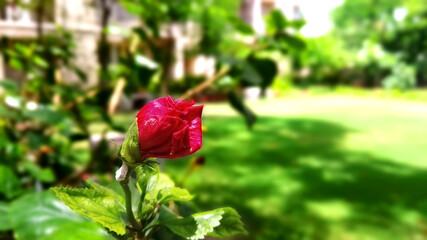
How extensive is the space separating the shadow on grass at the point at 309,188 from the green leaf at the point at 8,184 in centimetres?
207

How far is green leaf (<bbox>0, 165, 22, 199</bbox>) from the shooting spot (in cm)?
86

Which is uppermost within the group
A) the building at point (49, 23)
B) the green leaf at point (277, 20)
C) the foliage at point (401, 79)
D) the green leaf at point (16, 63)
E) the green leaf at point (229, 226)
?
the foliage at point (401, 79)

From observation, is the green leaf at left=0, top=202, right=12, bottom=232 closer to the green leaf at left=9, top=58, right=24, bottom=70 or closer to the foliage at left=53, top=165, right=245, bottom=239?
the foliage at left=53, top=165, right=245, bottom=239

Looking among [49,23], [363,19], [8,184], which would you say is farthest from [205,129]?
[363,19]

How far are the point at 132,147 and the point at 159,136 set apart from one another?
0.02 meters

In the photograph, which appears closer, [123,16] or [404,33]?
[123,16]

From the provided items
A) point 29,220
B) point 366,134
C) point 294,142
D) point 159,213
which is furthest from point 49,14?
point 366,134

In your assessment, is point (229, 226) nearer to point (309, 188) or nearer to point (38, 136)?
point (38, 136)

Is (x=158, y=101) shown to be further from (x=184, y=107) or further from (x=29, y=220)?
(x=29, y=220)

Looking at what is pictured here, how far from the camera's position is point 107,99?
1735 millimetres

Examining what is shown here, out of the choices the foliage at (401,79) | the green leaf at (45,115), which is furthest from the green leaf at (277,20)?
the foliage at (401,79)

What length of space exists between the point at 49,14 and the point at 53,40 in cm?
96

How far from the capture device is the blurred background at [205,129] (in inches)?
49.1

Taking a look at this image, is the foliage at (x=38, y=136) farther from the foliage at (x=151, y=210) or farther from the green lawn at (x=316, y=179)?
the green lawn at (x=316, y=179)
